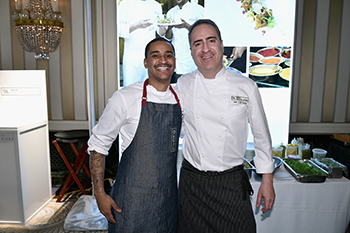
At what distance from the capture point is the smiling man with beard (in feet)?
4.62

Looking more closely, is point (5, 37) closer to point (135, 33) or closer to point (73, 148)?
point (73, 148)

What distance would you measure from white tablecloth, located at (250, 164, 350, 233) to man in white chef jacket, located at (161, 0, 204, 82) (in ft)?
4.66

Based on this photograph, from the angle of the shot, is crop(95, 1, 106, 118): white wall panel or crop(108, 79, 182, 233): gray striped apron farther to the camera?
crop(95, 1, 106, 118): white wall panel

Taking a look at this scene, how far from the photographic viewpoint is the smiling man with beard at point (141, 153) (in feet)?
4.62

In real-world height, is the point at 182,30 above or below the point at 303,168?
above

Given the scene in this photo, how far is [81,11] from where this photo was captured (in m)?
3.40

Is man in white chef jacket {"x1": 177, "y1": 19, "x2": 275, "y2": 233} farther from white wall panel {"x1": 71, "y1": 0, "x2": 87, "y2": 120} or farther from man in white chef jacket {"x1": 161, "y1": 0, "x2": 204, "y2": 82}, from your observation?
white wall panel {"x1": 71, "y1": 0, "x2": 87, "y2": 120}

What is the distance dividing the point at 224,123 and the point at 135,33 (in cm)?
177

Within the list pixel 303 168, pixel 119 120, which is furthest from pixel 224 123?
pixel 303 168

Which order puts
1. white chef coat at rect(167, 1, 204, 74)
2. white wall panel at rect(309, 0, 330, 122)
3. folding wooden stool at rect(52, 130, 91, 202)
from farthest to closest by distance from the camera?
white wall panel at rect(309, 0, 330, 122)
folding wooden stool at rect(52, 130, 91, 202)
white chef coat at rect(167, 1, 204, 74)

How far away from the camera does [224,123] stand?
1486mm

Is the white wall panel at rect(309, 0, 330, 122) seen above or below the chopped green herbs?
above

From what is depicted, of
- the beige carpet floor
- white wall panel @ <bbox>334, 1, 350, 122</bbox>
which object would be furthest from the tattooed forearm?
white wall panel @ <bbox>334, 1, 350, 122</bbox>

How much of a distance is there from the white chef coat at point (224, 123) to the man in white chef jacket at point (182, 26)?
1400mm
